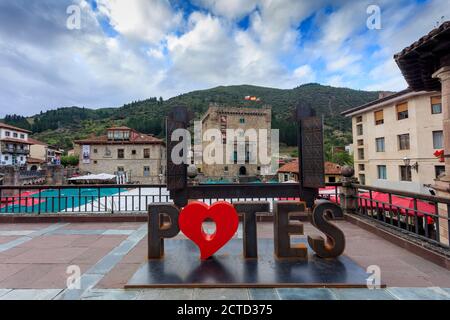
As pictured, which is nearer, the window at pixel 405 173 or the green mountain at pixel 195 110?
the window at pixel 405 173

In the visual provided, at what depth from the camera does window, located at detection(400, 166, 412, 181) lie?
2150 centimetres

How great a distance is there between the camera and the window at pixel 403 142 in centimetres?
2186

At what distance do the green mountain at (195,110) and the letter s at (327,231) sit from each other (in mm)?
52849

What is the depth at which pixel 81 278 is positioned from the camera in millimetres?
3443

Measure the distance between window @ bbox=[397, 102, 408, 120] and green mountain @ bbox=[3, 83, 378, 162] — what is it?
31.7 m

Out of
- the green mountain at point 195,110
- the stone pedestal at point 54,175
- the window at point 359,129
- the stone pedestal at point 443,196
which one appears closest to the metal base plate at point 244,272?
the stone pedestal at point 443,196

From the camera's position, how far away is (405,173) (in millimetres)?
21984

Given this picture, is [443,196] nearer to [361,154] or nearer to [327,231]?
[327,231]

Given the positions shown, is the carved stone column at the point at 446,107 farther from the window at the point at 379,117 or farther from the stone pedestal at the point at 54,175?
the stone pedestal at the point at 54,175

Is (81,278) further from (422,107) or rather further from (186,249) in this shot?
(422,107)

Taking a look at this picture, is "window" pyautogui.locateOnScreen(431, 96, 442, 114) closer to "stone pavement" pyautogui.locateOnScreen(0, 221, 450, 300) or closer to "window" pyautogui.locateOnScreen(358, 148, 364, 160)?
"window" pyautogui.locateOnScreen(358, 148, 364, 160)

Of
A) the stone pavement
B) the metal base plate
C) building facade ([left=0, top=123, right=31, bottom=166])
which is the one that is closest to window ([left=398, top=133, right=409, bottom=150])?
the stone pavement

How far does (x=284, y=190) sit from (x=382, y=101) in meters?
24.3

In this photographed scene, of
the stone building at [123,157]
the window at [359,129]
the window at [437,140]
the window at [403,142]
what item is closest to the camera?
the window at [437,140]
